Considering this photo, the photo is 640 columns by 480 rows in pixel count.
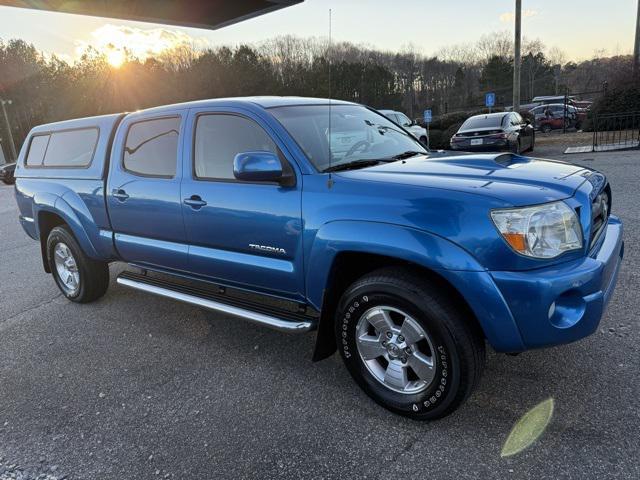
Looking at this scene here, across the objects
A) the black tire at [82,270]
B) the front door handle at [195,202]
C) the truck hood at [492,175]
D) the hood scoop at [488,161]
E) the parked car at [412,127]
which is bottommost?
the black tire at [82,270]

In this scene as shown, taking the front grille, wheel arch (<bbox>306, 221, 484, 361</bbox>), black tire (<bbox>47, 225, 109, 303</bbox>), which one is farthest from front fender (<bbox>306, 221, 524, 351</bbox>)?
black tire (<bbox>47, 225, 109, 303</bbox>)

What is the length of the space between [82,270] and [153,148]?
1.69 m

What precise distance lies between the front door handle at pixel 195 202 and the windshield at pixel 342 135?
825 mm

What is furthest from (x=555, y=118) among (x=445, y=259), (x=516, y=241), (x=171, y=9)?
(x=445, y=259)

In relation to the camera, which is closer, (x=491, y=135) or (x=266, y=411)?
(x=266, y=411)

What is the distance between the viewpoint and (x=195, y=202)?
3.59 metres

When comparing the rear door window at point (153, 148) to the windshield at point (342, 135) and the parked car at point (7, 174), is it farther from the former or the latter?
the parked car at point (7, 174)

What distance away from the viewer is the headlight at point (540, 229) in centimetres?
238

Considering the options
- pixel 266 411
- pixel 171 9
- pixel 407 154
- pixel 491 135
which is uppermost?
pixel 171 9

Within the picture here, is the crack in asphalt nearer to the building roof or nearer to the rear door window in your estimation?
the rear door window

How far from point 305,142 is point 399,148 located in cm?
87

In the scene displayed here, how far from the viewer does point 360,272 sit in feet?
10.00

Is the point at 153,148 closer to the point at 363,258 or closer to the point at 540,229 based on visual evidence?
the point at 363,258

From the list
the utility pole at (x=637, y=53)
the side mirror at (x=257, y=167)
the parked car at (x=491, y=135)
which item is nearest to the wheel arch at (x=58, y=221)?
the side mirror at (x=257, y=167)
